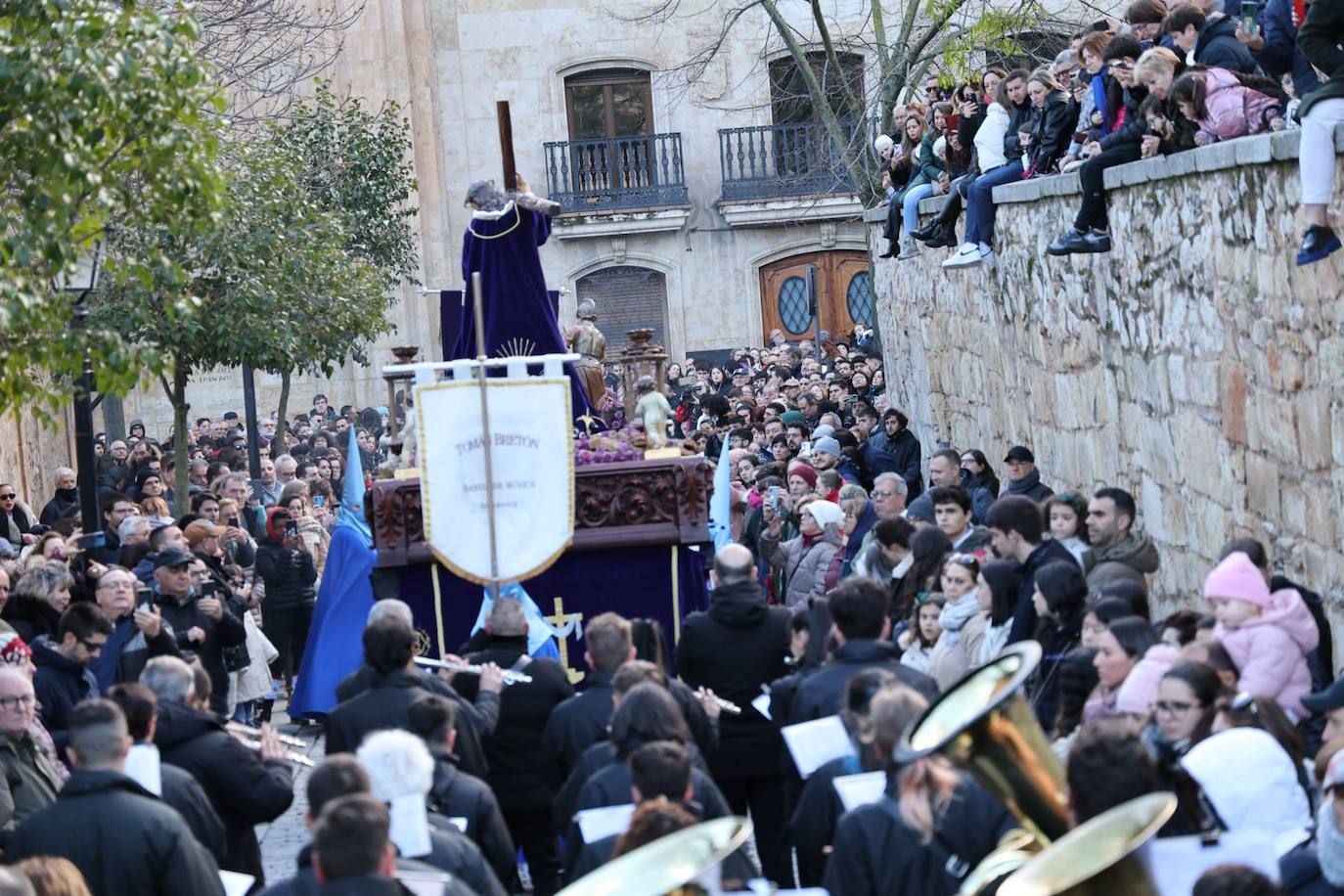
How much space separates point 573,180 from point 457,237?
7.20 ft

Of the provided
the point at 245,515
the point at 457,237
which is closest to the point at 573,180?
the point at 457,237

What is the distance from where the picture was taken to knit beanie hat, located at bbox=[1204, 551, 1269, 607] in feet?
22.4

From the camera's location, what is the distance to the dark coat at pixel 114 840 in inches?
233

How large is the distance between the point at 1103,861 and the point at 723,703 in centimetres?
432

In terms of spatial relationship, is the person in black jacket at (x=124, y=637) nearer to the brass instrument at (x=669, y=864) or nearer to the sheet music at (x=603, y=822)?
the sheet music at (x=603, y=822)

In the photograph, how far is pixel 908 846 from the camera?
207 inches

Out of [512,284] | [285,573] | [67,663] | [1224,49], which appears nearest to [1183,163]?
[1224,49]

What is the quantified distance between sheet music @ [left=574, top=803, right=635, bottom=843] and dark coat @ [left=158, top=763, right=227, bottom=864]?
1.33 m

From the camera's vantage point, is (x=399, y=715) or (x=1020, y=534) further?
(x=1020, y=534)

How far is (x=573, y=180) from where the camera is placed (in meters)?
34.4

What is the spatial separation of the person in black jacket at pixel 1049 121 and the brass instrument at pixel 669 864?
936 cm

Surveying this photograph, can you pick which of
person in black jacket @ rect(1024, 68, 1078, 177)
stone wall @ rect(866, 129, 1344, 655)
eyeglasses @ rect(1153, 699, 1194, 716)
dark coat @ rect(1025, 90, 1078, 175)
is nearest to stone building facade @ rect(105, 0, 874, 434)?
stone wall @ rect(866, 129, 1344, 655)

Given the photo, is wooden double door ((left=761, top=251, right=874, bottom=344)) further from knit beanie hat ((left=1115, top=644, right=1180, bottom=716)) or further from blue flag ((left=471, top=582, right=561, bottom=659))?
knit beanie hat ((left=1115, top=644, right=1180, bottom=716))

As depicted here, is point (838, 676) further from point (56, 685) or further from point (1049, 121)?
point (1049, 121)
